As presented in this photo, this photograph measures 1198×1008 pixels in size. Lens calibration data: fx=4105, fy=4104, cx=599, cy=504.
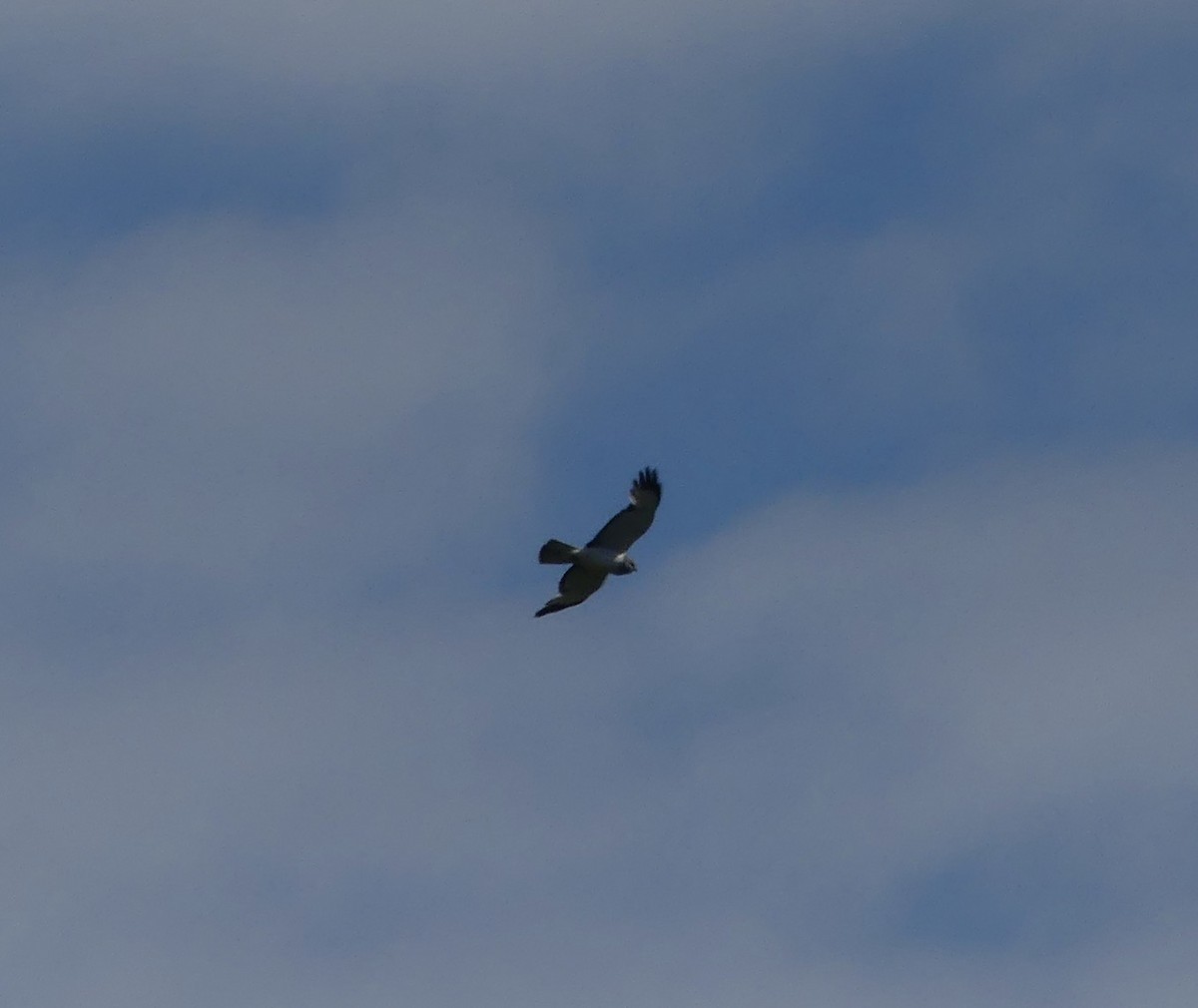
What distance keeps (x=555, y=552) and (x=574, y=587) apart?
150 centimetres

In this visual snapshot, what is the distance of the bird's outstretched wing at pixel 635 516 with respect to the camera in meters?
84.2

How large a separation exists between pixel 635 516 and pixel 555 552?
1.88 m

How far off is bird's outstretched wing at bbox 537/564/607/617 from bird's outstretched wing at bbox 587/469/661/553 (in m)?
0.65

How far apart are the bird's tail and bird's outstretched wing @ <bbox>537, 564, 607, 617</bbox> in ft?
1.59

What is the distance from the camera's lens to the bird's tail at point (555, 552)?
8362 centimetres

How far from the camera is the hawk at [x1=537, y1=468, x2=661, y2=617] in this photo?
275 feet

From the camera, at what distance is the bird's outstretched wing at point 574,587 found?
3329 inches

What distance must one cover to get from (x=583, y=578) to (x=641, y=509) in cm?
192

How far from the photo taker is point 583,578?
84.8m

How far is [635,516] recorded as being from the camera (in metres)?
84.3

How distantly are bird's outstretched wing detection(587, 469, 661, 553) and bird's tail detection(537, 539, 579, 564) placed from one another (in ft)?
1.74

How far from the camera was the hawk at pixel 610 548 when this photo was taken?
83.9 meters

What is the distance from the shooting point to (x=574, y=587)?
3346 inches

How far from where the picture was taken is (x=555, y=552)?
275ft
